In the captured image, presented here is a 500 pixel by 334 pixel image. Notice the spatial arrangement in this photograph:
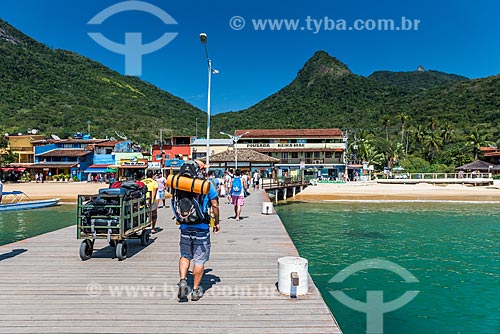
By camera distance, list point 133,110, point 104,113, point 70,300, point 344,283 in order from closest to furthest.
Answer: point 70,300 < point 344,283 < point 104,113 < point 133,110

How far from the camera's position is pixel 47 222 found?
21344 mm

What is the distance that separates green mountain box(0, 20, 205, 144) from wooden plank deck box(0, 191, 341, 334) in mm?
69879

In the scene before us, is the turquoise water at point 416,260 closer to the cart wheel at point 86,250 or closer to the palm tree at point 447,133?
the cart wheel at point 86,250

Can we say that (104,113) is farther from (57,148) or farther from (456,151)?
(456,151)

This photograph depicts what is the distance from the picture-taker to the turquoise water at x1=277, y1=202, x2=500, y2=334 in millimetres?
7801

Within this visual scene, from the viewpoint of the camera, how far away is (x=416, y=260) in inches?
493

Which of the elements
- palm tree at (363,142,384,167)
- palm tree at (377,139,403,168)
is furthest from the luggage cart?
palm tree at (377,139,403,168)

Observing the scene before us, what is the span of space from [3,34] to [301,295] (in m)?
154

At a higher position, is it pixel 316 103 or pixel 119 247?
pixel 316 103

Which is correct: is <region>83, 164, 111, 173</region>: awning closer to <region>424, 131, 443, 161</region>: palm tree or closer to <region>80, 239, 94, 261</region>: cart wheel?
<region>80, 239, 94, 261</region>: cart wheel

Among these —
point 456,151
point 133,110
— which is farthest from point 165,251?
point 133,110

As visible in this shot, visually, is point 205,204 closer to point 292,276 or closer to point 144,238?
point 292,276

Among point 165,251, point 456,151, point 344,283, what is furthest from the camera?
point 456,151

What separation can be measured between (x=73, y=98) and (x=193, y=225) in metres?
111
